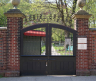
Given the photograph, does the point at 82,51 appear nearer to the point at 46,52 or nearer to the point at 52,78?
the point at 46,52

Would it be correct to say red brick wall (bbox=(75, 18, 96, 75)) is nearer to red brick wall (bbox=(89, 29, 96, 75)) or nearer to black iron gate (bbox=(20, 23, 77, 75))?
red brick wall (bbox=(89, 29, 96, 75))

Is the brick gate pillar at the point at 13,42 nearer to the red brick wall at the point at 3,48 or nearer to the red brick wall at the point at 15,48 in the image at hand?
the red brick wall at the point at 15,48

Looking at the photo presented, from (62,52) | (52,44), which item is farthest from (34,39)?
(62,52)

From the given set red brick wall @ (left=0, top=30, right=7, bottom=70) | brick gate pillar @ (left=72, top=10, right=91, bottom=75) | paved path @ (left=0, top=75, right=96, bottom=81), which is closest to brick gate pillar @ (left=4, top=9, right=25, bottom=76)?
red brick wall @ (left=0, top=30, right=7, bottom=70)

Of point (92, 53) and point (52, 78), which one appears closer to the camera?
point (52, 78)

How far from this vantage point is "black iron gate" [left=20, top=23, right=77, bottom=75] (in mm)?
5492

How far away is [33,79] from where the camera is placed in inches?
199

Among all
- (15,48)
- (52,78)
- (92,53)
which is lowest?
(52,78)

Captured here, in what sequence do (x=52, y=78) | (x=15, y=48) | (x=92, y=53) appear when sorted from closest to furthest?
(x=52, y=78)
(x=15, y=48)
(x=92, y=53)

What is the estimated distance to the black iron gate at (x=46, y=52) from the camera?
549cm

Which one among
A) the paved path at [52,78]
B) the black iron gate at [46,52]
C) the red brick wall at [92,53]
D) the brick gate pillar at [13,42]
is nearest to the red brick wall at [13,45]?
the brick gate pillar at [13,42]

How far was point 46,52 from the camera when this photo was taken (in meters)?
5.50

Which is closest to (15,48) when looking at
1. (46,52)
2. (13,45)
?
(13,45)

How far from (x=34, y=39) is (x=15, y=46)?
2.93ft
